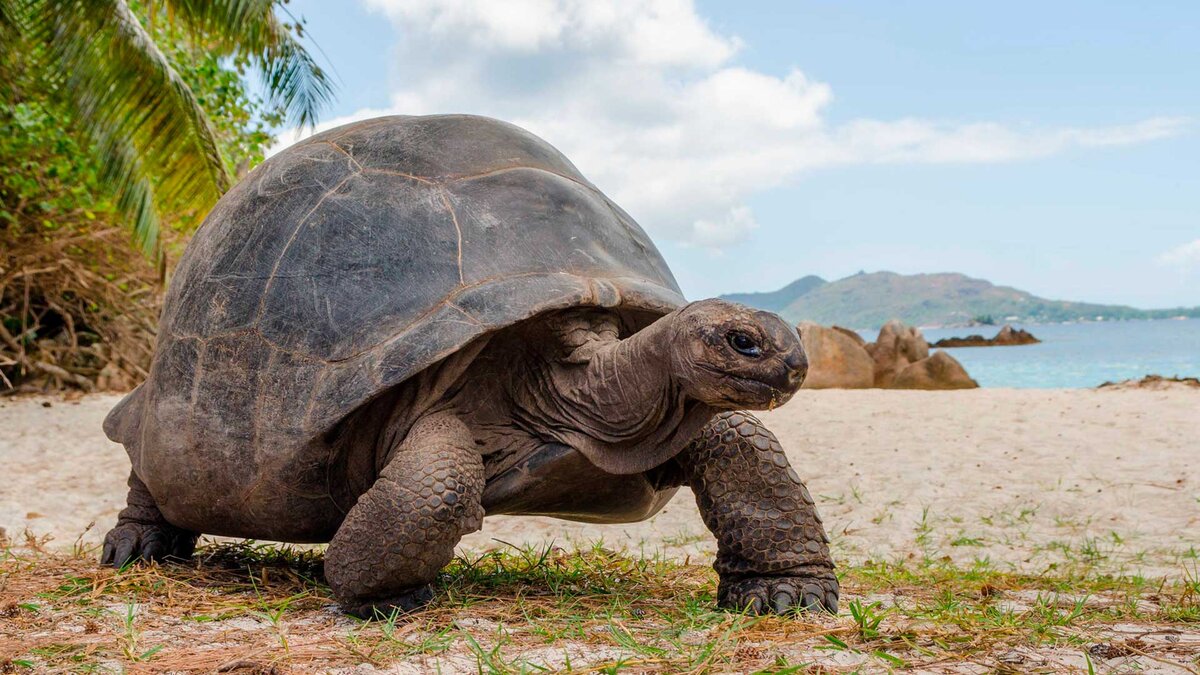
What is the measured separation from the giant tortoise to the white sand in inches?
77.2

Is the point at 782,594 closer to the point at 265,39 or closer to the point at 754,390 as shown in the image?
the point at 754,390

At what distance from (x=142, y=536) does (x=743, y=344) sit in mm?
2774

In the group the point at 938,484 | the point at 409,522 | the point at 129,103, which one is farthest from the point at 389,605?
the point at 129,103

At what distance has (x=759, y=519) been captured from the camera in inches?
126

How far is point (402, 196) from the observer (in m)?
3.47

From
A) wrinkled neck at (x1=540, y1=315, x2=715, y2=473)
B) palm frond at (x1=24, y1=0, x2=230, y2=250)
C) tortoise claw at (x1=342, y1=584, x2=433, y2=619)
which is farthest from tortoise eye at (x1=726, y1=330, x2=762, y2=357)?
palm frond at (x1=24, y1=0, x2=230, y2=250)

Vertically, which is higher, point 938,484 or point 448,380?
point 448,380

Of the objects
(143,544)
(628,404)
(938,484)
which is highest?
(628,404)

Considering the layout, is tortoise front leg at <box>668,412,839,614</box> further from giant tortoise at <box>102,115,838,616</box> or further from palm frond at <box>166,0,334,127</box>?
palm frond at <box>166,0,334,127</box>

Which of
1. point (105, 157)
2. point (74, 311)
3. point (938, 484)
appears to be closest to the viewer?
point (938, 484)

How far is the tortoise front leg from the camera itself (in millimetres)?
3197

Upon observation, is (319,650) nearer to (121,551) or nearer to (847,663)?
(847,663)

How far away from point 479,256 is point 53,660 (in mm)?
1614

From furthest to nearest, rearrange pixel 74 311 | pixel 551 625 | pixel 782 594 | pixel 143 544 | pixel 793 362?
pixel 74 311
pixel 143 544
pixel 782 594
pixel 551 625
pixel 793 362
